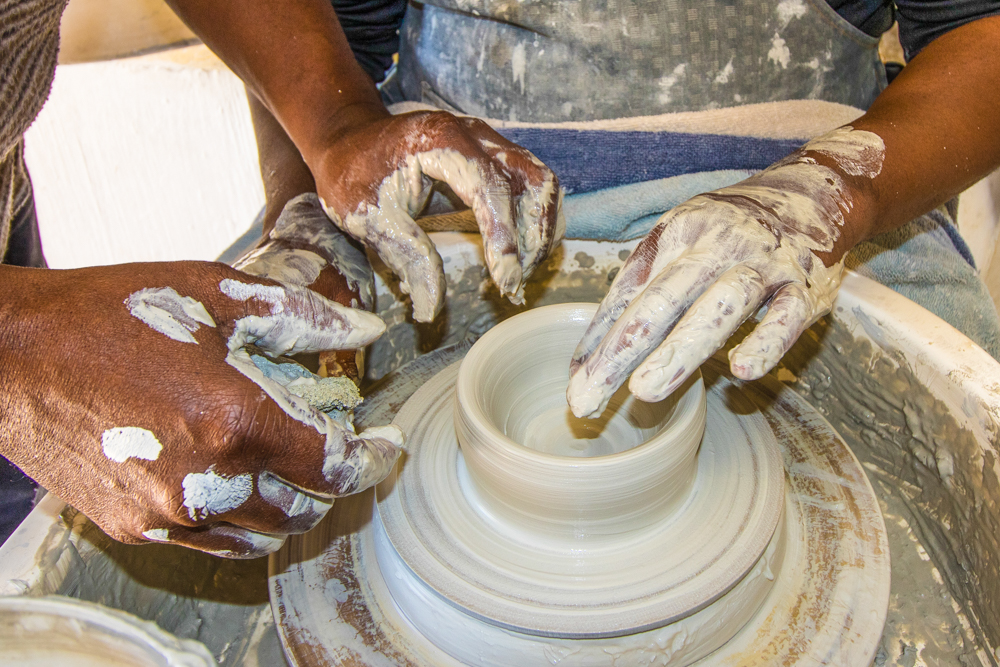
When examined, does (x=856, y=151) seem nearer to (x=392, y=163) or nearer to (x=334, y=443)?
(x=392, y=163)


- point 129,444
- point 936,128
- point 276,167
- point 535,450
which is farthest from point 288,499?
point 936,128

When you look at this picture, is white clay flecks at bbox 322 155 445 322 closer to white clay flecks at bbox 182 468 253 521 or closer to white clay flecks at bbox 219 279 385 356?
white clay flecks at bbox 219 279 385 356

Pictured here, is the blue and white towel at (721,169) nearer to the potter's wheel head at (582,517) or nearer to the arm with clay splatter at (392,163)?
the arm with clay splatter at (392,163)

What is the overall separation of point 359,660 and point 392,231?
657 mm

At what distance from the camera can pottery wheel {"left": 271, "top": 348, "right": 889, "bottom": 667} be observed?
959 millimetres

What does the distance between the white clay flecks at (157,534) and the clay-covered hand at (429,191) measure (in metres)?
0.49

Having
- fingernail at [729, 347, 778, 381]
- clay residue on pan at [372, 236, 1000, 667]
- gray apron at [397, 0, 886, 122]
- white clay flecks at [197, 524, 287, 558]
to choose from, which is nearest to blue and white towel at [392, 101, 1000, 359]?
gray apron at [397, 0, 886, 122]

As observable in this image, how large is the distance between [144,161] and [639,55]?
2.84m

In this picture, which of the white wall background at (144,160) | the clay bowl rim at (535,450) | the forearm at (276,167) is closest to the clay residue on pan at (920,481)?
the clay bowl rim at (535,450)

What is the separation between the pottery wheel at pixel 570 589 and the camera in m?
0.96

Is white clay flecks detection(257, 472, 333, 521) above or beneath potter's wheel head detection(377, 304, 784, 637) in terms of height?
above

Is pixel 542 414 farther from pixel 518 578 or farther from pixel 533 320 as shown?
pixel 518 578

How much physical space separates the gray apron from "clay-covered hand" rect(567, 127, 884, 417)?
454mm

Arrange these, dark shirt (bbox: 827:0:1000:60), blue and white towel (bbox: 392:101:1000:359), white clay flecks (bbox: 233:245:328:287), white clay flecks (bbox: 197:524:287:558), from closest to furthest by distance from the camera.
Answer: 1. white clay flecks (bbox: 197:524:287:558)
2. white clay flecks (bbox: 233:245:328:287)
3. dark shirt (bbox: 827:0:1000:60)
4. blue and white towel (bbox: 392:101:1000:359)
